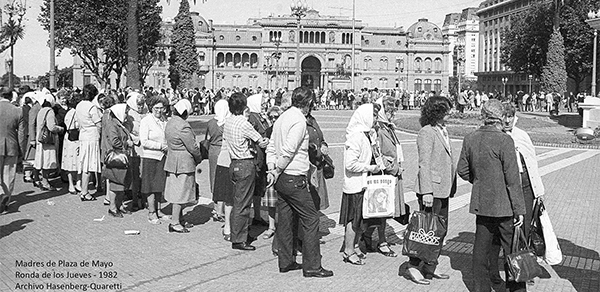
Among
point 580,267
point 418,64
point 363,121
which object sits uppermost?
point 418,64

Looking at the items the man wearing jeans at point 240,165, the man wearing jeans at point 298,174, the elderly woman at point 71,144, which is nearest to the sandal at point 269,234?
the man wearing jeans at point 240,165

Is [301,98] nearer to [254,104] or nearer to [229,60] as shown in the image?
[254,104]

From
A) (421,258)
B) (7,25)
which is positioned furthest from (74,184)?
(421,258)

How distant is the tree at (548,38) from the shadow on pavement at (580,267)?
160 ft

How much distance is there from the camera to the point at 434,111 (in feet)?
21.8

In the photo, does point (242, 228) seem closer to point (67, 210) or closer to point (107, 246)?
point (107, 246)

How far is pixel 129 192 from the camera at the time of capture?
10.9m

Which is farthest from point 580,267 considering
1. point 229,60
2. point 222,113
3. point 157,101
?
point 229,60

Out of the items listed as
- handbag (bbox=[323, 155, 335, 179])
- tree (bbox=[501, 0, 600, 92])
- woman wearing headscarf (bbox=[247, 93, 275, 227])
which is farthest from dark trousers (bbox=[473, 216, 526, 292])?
tree (bbox=[501, 0, 600, 92])

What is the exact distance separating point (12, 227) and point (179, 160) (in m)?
2.61

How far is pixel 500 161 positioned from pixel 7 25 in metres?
9.73

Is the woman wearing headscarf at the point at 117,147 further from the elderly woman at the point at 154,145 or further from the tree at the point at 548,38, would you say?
the tree at the point at 548,38

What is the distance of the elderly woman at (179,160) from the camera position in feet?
27.8

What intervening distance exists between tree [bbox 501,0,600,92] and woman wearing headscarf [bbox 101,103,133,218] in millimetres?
49212
